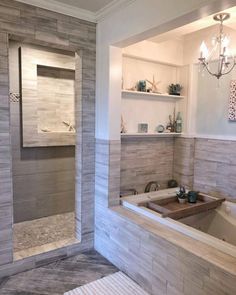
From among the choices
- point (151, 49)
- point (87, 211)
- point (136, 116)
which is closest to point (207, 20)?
point (151, 49)

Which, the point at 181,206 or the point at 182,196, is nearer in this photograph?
the point at 181,206

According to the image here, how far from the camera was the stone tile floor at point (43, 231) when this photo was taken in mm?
2947

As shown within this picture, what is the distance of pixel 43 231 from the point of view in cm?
326

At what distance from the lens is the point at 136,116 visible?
3.13m

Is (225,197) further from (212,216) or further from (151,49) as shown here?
(151,49)

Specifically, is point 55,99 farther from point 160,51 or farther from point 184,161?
point 184,161

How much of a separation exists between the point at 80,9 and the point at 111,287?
2.62 metres

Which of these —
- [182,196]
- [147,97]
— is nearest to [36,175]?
[147,97]

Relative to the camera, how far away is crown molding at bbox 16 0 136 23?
2.31m

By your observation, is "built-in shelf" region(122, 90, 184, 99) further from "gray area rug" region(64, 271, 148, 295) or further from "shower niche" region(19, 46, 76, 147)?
"gray area rug" region(64, 271, 148, 295)

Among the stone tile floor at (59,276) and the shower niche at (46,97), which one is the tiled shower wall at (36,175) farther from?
the stone tile floor at (59,276)

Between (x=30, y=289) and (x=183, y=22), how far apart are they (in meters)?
2.53

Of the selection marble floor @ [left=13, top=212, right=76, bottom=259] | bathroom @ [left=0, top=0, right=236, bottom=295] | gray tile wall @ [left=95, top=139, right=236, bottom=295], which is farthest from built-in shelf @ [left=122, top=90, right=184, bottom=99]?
marble floor @ [left=13, top=212, right=76, bottom=259]

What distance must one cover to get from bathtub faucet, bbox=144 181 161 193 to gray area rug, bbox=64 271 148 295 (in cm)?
116
